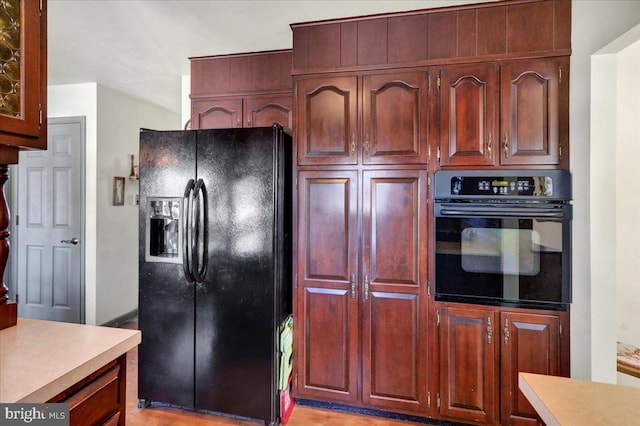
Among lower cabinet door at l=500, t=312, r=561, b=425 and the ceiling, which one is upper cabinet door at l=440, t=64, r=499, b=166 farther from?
lower cabinet door at l=500, t=312, r=561, b=425

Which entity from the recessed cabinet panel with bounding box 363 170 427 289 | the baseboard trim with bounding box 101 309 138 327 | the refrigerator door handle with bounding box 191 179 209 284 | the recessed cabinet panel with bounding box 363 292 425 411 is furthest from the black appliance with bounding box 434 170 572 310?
the baseboard trim with bounding box 101 309 138 327

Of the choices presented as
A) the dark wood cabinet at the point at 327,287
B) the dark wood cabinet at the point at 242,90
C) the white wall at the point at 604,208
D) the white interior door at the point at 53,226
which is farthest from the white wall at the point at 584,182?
the white interior door at the point at 53,226

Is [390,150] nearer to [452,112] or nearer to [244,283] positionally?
[452,112]

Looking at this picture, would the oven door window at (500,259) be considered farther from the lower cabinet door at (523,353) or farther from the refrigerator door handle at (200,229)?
the refrigerator door handle at (200,229)

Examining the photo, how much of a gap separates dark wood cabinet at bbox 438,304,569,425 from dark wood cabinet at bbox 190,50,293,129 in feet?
6.10

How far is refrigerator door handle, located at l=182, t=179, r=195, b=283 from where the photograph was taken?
211cm

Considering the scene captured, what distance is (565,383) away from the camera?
0.96 m

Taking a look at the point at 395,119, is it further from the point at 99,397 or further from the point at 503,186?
the point at 99,397

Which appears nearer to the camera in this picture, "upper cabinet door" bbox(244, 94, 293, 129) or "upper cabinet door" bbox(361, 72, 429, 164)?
"upper cabinet door" bbox(361, 72, 429, 164)

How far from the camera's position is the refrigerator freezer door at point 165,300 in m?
2.18

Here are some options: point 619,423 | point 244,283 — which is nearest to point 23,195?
point 244,283

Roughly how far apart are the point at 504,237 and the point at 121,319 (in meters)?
3.91
